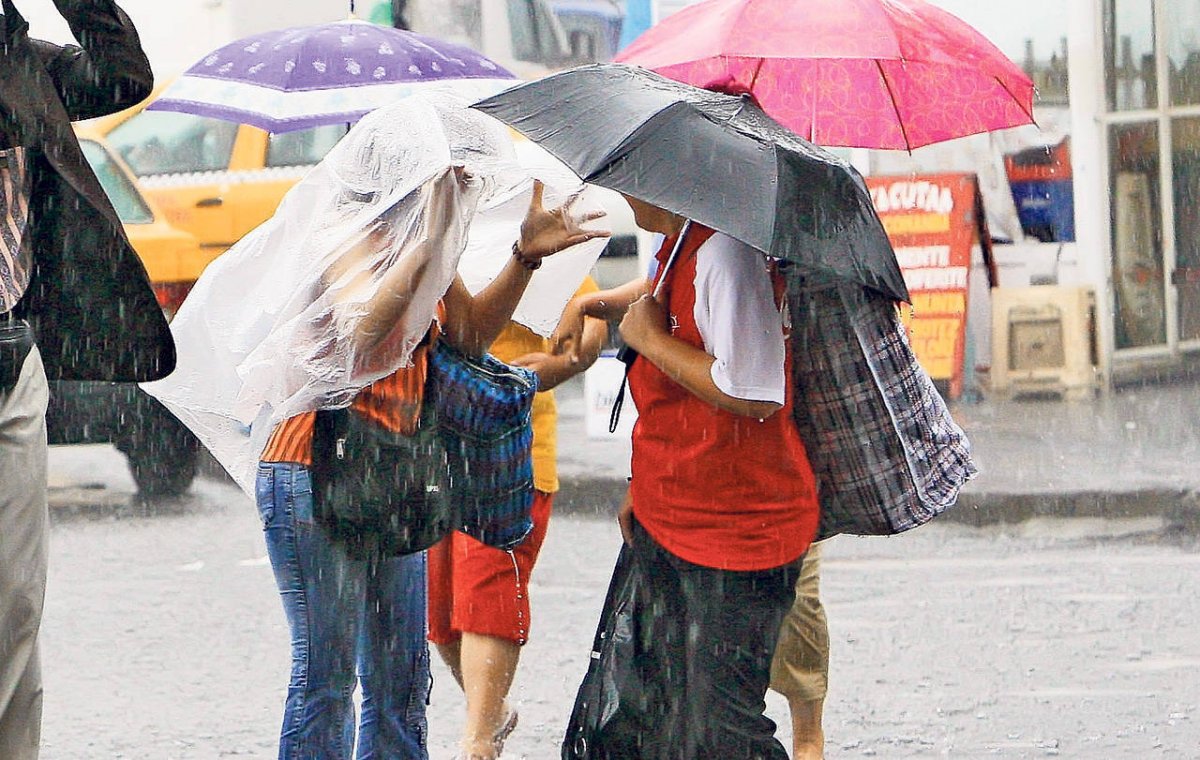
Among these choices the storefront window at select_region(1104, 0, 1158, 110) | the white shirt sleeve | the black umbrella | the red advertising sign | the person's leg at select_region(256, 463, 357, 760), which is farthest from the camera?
the storefront window at select_region(1104, 0, 1158, 110)

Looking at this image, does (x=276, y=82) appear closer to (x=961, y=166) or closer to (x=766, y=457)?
(x=766, y=457)

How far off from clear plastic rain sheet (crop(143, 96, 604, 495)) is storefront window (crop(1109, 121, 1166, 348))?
10013 millimetres

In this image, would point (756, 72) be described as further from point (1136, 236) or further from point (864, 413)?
point (1136, 236)

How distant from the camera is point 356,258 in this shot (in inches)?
146

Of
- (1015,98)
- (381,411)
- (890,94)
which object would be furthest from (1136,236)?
(381,411)

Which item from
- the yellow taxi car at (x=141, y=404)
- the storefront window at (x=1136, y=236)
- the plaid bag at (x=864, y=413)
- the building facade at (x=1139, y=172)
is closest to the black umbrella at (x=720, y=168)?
the plaid bag at (x=864, y=413)

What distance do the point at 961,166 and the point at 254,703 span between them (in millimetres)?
8404

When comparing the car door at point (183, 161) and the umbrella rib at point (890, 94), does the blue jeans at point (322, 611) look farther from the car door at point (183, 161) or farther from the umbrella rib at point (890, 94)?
the car door at point (183, 161)

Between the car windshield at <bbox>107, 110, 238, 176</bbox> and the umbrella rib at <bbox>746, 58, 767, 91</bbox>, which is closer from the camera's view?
the umbrella rib at <bbox>746, 58, 767, 91</bbox>

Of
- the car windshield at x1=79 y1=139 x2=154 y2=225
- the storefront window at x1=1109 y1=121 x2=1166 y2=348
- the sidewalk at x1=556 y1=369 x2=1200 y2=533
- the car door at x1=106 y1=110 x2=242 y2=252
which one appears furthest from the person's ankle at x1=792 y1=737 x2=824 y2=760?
the storefront window at x1=1109 y1=121 x2=1166 y2=348

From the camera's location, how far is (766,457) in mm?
3709

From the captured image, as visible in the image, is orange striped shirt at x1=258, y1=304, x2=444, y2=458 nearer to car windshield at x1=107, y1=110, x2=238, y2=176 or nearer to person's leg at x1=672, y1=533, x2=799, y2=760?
person's leg at x1=672, y1=533, x2=799, y2=760

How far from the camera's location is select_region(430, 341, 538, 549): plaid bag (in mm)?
3848

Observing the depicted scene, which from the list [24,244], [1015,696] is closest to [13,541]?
[24,244]
